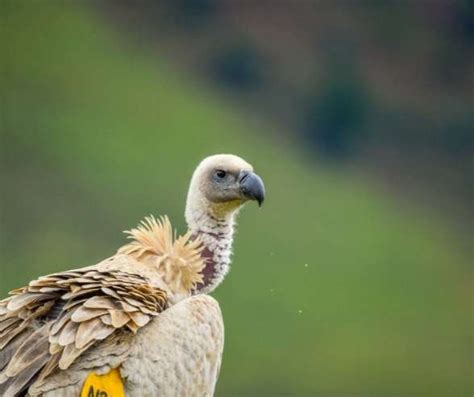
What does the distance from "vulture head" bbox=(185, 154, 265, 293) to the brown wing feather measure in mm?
1121

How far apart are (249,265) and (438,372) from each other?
9.25 ft

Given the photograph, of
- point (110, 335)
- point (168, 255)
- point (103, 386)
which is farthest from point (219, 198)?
point (103, 386)

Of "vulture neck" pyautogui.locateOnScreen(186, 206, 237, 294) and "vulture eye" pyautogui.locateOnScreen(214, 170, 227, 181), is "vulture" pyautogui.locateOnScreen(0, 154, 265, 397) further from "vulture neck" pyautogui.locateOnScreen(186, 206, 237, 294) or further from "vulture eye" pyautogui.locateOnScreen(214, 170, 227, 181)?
"vulture eye" pyautogui.locateOnScreen(214, 170, 227, 181)

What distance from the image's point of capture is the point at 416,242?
67.4 ft

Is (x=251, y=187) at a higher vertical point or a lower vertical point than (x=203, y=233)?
higher

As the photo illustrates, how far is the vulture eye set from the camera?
812 cm

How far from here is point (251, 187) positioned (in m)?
8.01

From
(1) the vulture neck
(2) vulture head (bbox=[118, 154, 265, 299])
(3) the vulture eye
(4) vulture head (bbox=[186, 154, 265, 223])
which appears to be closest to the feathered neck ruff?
(2) vulture head (bbox=[118, 154, 265, 299])

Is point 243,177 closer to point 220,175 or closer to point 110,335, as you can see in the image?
point 220,175

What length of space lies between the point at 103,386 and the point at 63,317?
408 mm

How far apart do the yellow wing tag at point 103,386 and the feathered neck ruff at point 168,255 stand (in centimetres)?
104

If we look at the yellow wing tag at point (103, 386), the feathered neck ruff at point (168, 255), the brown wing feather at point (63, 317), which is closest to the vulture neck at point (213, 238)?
the feathered neck ruff at point (168, 255)

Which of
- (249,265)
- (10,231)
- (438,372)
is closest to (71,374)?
(249,265)

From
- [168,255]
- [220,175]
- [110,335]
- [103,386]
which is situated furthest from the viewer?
[220,175]
